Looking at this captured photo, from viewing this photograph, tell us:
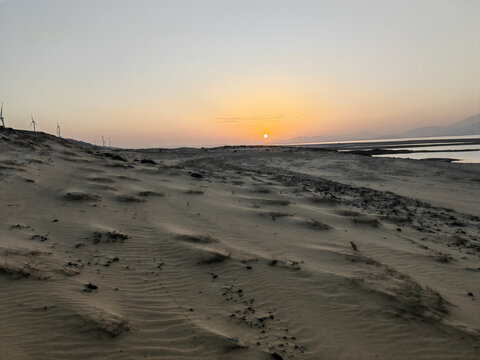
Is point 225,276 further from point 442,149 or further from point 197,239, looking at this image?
point 442,149

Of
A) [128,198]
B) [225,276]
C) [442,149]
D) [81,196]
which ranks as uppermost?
[81,196]

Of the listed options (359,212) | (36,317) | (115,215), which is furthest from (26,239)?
(359,212)

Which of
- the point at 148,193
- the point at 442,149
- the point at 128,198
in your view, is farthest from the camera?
the point at 442,149

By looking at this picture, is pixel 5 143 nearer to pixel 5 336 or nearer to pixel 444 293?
pixel 5 336

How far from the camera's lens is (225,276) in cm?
680

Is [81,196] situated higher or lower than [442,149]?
higher

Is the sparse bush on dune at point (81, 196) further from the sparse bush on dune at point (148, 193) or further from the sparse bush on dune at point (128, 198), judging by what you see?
the sparse bush on dune at point (148, 193)

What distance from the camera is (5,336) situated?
4359mm

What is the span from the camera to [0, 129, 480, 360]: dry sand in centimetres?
470

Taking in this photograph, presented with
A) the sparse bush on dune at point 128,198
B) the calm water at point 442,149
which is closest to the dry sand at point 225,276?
the sparse bush on dune at point 128,198

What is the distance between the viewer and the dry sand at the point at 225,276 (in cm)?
470

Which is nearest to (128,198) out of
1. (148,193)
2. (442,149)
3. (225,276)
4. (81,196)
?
(148,193)

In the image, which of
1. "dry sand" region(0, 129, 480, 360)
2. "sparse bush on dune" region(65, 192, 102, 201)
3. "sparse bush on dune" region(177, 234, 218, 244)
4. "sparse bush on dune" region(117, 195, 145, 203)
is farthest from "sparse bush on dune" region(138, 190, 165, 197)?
"sparse bush on dune" region(177, 234, 218, 244)

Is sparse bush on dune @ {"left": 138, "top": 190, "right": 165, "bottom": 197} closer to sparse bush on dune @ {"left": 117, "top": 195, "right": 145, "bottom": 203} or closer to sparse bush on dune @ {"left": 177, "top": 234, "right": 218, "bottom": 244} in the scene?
sparse bush on dune @ {"left": 117, "top": 195, "right": 145, "bottom": 203}
